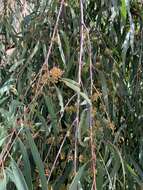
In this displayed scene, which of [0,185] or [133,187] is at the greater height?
[0,185]

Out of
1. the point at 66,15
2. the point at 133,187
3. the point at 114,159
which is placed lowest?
the point at 133,187

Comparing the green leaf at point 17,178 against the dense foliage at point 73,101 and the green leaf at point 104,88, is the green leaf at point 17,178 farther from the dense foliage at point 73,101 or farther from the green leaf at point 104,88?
the green leaf at point 104,88

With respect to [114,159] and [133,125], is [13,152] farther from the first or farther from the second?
[133,125]

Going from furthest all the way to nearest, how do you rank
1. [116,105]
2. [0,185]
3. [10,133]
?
[116,105]
[10,133]
[0,185]

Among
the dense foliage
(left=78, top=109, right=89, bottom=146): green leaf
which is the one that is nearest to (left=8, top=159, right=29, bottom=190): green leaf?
the dense foliage

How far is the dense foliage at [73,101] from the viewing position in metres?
0.85

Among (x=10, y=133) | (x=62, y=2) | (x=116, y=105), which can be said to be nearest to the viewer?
(x=10, y=133)

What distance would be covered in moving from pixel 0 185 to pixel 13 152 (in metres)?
0.16

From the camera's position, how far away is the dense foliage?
2.81 ft

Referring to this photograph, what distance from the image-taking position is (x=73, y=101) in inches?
41.2

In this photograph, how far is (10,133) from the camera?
88cm

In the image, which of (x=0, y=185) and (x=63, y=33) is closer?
(x=0, y=185)

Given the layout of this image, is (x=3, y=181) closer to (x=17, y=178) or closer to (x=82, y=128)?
(x=17, y=178)

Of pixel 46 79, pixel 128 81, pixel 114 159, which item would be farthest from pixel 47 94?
pixel 128 81
